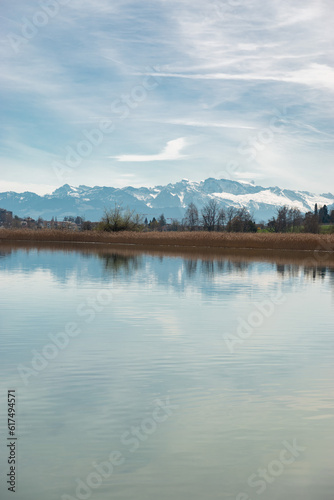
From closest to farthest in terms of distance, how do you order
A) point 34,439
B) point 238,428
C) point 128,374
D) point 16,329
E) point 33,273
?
point 34,439
point 238,428
point 128,374
point 16,329
point 33,273

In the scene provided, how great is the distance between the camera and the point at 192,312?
18422mm

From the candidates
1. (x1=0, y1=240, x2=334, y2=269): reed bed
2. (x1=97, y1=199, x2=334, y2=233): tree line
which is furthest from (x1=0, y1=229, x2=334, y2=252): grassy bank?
(x1=97, y1=199, x2=334, y2=233): tree line

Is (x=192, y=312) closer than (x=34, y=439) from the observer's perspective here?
No

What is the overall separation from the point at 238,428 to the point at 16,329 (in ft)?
27.9

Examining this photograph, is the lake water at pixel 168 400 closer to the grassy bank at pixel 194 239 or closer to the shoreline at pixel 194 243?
the shoreline at pixel 194 243

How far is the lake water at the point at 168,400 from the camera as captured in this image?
639cm

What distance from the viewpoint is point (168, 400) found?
29.6ft

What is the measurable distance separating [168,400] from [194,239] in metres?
59.4

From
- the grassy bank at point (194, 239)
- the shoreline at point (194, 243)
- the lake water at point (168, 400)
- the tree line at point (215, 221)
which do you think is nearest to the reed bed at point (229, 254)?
the shoreline at point (194, 243)

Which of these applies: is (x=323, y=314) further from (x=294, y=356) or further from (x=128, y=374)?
(x=128, y=374)

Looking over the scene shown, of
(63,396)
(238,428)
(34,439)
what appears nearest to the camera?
(34,439)

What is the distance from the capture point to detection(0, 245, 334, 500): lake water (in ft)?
21.0

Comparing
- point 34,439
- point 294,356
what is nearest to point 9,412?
point 34,439

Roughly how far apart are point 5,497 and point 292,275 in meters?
30.1
